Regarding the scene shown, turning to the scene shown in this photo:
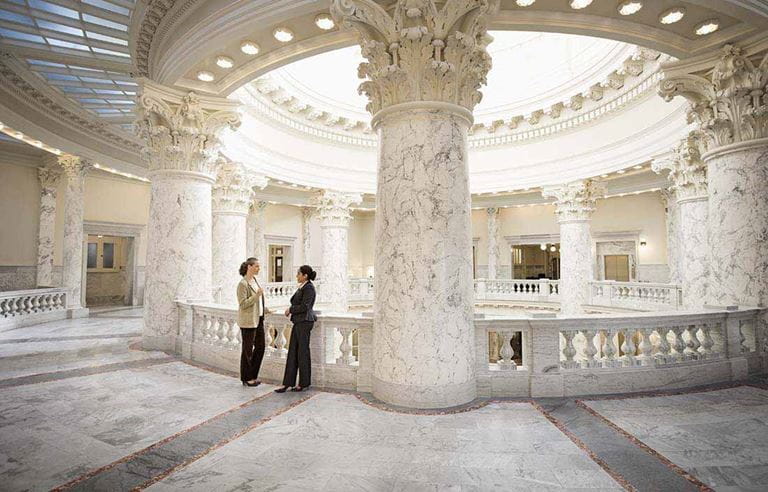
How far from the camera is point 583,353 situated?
533 centimetres

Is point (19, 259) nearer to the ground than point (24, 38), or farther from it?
nearer to the ground

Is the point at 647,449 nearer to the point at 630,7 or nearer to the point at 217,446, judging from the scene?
the point at 217,446

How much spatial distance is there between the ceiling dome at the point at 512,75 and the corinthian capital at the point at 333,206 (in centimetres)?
289

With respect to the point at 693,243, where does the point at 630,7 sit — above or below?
above

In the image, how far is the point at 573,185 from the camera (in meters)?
13.6

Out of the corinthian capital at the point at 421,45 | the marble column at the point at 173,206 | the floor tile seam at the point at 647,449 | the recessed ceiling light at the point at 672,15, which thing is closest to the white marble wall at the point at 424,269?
the corinthian capital at the point at 421,45

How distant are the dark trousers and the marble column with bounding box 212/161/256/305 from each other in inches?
253

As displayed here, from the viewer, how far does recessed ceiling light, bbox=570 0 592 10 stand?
17.3 feet

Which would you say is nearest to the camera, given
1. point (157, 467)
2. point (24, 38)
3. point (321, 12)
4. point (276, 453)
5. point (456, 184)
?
point (157, 467)

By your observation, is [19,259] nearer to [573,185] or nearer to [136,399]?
[136,399]

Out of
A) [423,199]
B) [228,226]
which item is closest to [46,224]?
[228,226]

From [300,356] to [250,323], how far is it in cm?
82

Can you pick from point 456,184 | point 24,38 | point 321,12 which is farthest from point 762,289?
point 24,38

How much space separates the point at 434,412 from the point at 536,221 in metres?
17.3
